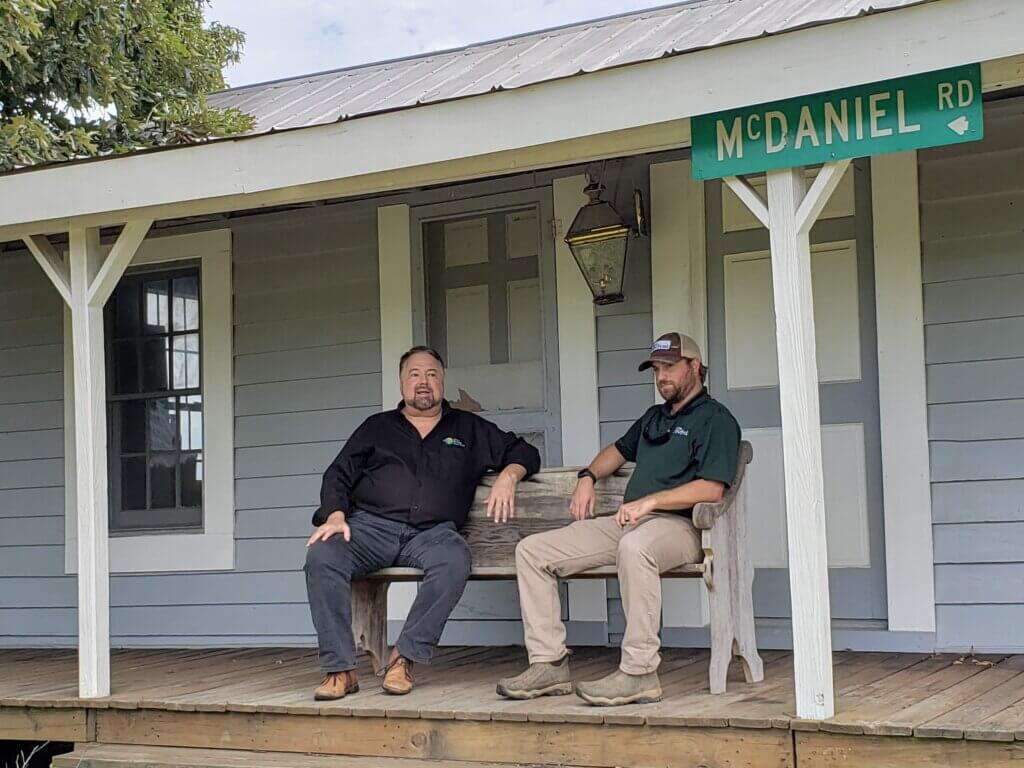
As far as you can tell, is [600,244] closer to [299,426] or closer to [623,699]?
[299,426]

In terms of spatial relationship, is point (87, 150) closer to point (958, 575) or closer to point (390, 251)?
point (390, 251)

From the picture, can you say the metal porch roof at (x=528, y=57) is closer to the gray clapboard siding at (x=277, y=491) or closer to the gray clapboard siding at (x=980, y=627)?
the gray clapboard siding at (x=277, y=491)

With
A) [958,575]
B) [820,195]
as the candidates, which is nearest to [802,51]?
[820,195]

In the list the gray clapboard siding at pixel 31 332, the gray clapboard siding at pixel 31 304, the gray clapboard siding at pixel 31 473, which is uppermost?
the gray clapboard siding at pixel 31 304

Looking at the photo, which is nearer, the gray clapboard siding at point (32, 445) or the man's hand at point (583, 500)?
the man's hand at point (583, 500)

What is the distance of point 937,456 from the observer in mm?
4801

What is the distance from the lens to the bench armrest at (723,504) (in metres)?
4.09

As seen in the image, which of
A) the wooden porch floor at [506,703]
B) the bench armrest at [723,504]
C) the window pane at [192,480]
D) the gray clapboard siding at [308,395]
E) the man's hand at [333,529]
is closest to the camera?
the wooden porch floor at [506,703]

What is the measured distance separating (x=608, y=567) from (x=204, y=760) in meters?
1.48

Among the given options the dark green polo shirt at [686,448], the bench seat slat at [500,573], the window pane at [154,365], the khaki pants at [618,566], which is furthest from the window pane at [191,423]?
the dark green polo shirt at [686,448]

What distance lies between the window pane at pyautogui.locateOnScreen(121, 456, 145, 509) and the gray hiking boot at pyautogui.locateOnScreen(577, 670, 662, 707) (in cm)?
314

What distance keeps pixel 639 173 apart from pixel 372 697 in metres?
2.35

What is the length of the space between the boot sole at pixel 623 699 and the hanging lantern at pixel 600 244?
1870 mm

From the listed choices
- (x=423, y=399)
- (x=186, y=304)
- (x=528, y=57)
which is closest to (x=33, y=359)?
(x=186, y=304)
